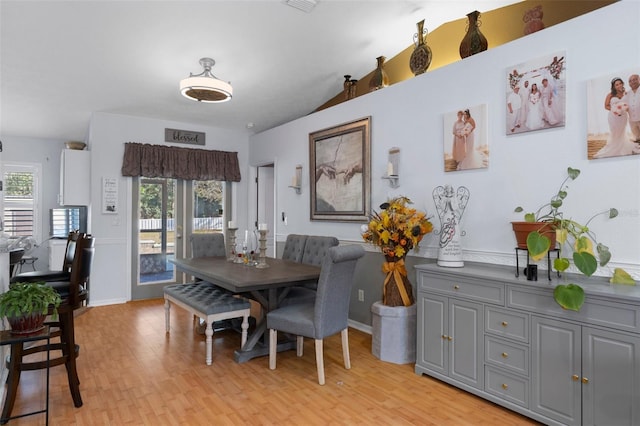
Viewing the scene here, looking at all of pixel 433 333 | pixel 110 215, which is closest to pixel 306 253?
pixel 433 333

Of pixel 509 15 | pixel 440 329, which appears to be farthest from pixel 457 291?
pixel 509 15

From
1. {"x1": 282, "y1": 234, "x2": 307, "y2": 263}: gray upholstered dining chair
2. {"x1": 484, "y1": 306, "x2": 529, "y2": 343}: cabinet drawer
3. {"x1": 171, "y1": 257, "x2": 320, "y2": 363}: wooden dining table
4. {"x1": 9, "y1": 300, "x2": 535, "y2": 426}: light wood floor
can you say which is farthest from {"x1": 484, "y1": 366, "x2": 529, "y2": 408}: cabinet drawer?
{"x1": 282, "y1": 234, "x2": 307, "y2": 263}: gray upholstered dining chair

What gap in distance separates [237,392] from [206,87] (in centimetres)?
267

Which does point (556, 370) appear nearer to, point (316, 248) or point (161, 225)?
point (316, 248)

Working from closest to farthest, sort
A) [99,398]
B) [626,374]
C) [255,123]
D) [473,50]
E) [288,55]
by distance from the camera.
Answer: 1. [626,374]
2. [99,398]
3. [473,50]
4. [288,55]
5. [255,123]

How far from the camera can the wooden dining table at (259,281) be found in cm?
306

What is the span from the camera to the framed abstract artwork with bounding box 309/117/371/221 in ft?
14.1

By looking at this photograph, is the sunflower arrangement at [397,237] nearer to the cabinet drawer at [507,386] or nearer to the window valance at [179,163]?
the cabinet drawer at [507,386]

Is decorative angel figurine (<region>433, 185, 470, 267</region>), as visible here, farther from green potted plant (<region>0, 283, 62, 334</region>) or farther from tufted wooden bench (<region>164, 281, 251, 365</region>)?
green potted plant (<region>0, 283, 62, 334</region>)

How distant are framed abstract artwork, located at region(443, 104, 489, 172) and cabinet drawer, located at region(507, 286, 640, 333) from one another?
1.15 meters

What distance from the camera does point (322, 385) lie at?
2.90 metres

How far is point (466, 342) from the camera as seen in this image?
272cm

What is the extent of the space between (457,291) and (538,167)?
42.3 inches

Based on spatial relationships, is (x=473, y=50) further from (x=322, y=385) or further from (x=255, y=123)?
(x=255, y=123)
